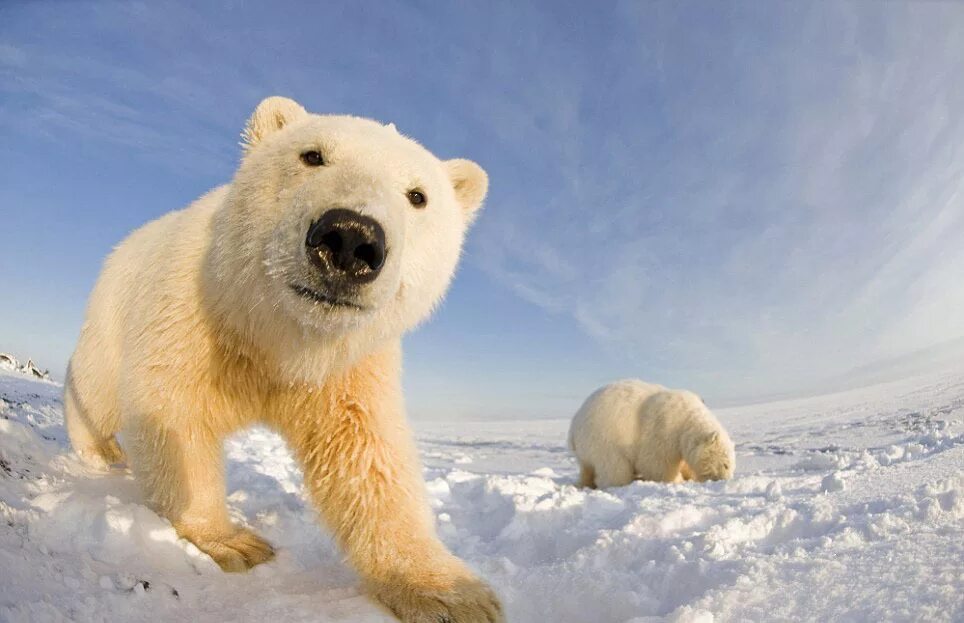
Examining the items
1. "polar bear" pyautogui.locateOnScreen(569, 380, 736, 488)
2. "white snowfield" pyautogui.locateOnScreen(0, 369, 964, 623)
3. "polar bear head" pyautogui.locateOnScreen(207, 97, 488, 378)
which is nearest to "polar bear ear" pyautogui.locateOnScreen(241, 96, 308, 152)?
"polar bear head" pyautogui.locateOnScreen(207, 97, 488, 378)

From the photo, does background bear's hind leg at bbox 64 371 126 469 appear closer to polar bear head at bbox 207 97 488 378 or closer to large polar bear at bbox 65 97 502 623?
large polar bear at bbox 65 97 502 623

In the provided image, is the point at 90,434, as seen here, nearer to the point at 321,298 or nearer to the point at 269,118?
the point at 269,118

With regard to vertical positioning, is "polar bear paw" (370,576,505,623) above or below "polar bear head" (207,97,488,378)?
below

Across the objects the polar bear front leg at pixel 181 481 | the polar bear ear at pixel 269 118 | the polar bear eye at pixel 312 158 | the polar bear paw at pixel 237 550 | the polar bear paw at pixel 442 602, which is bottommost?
the polar bear paw at pixel 442 602

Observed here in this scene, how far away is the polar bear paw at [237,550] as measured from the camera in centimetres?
198

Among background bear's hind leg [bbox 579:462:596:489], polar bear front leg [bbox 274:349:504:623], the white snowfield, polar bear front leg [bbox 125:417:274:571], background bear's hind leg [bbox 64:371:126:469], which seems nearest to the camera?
the white snowfield

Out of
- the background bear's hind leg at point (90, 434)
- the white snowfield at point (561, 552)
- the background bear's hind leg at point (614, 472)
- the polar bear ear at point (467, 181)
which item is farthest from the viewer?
the background bear's hind leg at point (614, 472)

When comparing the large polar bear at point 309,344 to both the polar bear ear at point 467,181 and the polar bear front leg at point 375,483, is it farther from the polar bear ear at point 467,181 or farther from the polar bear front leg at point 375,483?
the polar bear ear at point 467,181

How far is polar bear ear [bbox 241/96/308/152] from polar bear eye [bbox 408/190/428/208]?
81 centimetres

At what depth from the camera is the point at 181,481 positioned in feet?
6.96

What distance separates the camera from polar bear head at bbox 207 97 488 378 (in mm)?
1719

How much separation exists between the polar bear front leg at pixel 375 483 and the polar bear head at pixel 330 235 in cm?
29

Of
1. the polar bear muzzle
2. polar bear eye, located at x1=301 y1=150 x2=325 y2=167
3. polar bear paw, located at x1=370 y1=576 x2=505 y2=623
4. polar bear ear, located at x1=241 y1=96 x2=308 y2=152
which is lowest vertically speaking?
polar bear paw, located at x1=370 y1=576 x2=505 y2=623

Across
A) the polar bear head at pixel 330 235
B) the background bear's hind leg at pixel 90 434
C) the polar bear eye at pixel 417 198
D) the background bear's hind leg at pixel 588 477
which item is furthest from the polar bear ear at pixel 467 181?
the background bear's hind leg at pixel 588 477
